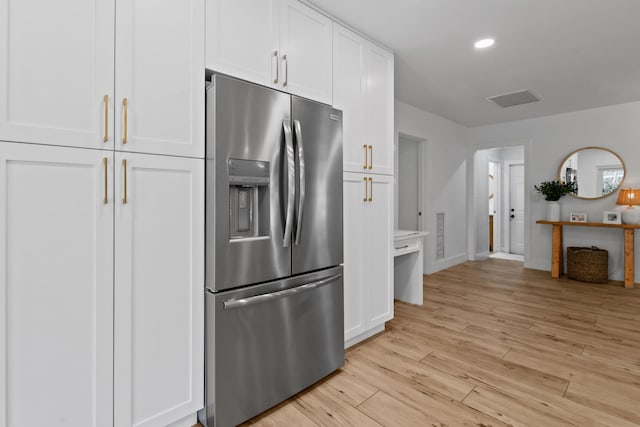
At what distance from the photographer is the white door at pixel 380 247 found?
264 centimetres

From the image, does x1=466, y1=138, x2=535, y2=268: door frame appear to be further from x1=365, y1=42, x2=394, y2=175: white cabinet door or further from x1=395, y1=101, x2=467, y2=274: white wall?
x1=365, y1=42, x2=394, y2=175: white cabinet door

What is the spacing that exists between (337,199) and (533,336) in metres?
2.20

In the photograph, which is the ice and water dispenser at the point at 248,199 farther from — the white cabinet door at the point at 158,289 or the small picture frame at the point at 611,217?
the small picture frame at the point at 611,217

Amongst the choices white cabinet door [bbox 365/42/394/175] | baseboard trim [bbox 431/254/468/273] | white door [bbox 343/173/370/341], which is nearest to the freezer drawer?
white door [bbox 343/173/370/341]

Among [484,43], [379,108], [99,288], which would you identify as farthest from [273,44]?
[484,43]

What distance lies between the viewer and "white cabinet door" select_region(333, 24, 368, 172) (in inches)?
93.8

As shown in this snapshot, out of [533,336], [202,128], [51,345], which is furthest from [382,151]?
[51,345]

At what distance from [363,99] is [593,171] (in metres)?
4.44

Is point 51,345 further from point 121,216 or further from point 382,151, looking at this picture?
point 382,151

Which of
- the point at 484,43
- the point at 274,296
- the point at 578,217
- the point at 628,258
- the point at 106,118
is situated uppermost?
the point at 484,43

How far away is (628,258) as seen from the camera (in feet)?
14.6

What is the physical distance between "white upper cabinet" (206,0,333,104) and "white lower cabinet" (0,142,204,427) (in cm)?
65

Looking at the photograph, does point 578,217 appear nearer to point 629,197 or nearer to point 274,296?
point 629,197

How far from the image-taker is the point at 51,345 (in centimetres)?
126
